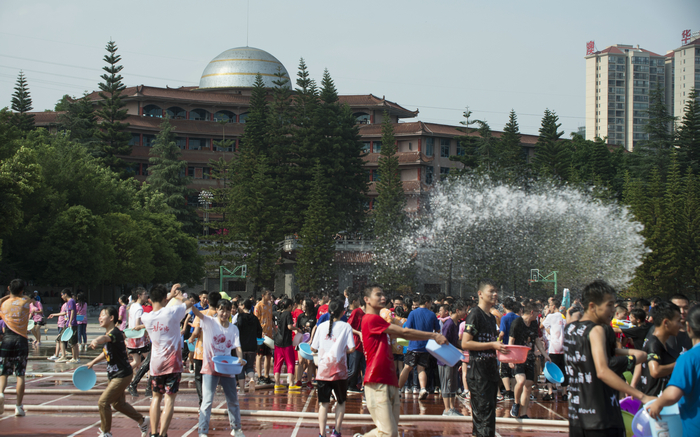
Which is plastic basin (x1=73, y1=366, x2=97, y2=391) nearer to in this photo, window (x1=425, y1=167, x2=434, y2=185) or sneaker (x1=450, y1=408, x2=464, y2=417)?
sneaker (x1=450, y1=408, x2=464, y2=417)

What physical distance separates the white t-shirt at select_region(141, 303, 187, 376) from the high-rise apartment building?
140 meters

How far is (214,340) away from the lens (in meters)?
7.26

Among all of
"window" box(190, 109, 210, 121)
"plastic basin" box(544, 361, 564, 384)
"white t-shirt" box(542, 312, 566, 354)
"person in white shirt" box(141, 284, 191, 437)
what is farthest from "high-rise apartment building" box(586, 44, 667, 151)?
"person in white shirt" box(141, 284, 191, 437)

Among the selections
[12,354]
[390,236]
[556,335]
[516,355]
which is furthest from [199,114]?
[516,355]

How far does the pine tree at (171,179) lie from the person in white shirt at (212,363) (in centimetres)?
4191

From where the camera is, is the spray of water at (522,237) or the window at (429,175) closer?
the spray of water at (522,237)

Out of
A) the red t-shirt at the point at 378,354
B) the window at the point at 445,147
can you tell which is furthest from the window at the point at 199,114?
the red t-shirt at the point at 378,354

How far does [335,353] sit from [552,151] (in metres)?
45.9

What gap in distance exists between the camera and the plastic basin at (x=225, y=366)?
677 centimetres

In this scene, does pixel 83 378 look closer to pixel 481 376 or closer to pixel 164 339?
pixel 164 339

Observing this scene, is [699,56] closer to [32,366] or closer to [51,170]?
[51,170]

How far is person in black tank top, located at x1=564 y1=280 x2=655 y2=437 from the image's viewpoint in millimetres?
4223

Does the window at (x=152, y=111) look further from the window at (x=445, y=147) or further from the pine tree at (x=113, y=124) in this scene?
the window at (x=445, y=147)

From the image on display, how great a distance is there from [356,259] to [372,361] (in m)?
40.9
